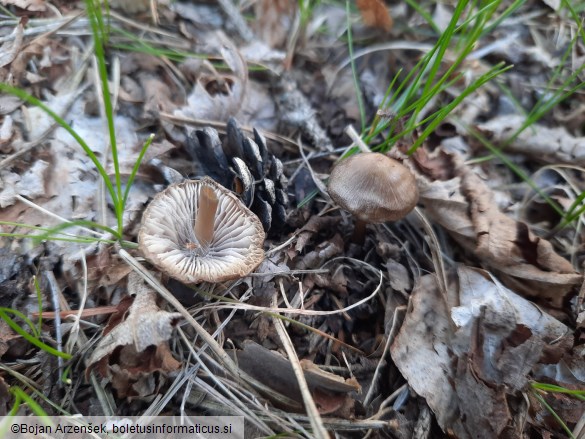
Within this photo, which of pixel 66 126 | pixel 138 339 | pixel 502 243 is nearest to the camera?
pixel 66 126

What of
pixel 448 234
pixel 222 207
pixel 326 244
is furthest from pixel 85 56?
pixel 448 234

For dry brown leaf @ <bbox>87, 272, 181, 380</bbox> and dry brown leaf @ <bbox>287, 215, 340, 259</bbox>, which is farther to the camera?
dry brown leaf @ <bbox>287, 215, 340, 259</bbox>

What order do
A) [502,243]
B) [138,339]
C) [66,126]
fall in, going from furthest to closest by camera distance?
[502,243] < [138,339] < [66,126]

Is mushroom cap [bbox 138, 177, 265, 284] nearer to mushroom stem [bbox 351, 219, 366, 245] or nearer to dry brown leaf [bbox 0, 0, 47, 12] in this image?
mushroom stem [bbox 351, 219, 366, 245]

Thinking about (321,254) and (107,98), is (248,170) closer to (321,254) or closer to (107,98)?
(321,254)

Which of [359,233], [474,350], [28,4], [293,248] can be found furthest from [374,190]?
[28,4]

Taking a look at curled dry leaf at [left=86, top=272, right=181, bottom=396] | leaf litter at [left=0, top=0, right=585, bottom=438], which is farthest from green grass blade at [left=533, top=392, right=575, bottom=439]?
curled dry leaf at [left=86, top=272, right=181, bottom=396]

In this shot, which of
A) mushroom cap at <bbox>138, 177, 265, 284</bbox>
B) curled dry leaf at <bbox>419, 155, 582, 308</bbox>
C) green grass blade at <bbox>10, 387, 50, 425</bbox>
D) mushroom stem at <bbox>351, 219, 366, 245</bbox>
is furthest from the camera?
mushroom stem at <bbox>351, 219, 366, 245</bbox>
